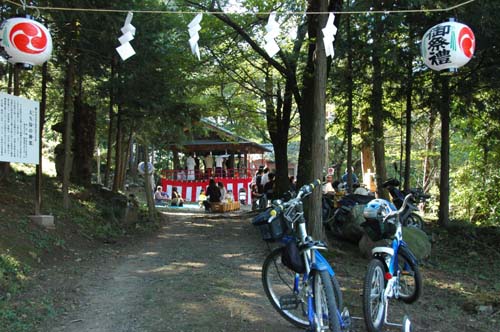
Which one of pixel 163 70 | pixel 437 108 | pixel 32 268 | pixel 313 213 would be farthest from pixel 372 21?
pixel 32 268

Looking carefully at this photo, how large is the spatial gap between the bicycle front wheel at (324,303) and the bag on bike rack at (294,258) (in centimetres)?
13

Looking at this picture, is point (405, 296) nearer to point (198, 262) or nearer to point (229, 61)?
point (198, 262)

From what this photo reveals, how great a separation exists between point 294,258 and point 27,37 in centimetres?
478

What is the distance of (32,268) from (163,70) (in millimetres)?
6501

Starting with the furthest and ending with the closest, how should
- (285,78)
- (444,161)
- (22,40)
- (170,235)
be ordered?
(285,78)
(444,161)
(170,235)
(22,40)

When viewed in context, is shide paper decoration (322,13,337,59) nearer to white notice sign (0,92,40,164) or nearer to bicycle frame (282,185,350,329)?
bicycle frame (282,185,350,329)

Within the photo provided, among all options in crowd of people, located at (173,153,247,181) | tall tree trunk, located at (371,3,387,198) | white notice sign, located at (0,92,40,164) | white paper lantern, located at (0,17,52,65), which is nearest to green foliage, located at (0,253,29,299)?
white notice sign, located at (0,92,40,164)

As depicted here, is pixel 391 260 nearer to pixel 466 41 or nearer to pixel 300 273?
pixel 300 273

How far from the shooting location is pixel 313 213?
689 centimetres

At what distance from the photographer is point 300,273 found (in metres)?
3.95

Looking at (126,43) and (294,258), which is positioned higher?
(126,43)

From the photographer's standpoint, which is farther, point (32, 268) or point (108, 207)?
point (108, 207)

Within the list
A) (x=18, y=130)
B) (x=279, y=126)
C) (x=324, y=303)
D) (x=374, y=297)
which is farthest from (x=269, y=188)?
(x=324, y=303)

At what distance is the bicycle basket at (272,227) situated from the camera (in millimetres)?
3977
